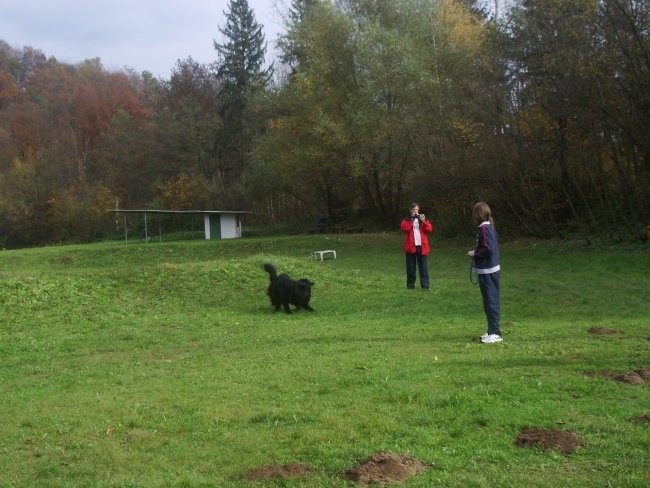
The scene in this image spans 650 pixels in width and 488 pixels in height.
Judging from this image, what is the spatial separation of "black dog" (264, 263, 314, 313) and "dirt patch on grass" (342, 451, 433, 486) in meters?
9.75

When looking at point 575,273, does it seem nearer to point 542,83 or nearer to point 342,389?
point 542,83

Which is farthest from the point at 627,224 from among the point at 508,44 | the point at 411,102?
the point at 411,102

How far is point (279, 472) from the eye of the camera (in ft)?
15.0

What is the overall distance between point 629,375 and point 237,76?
58.7 metres

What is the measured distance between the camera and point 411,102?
33969 millimetres

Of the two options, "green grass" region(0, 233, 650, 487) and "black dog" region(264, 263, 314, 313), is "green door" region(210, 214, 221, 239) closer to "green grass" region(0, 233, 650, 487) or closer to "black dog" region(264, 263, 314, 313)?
"green grass" region(0, 233, 650, 487)

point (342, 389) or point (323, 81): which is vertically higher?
point (323, 81)

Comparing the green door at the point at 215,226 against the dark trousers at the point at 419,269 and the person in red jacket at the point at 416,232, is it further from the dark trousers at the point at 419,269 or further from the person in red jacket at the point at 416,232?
the person in red jacket at the point at 416,232

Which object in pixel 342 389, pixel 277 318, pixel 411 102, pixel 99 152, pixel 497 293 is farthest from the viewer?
pixel 99 152

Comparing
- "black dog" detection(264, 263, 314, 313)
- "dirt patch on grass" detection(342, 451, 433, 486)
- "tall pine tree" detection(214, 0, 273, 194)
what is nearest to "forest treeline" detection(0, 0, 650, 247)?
"tall pine tree" detection(214, 0, 273, 194)

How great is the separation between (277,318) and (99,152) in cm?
6047

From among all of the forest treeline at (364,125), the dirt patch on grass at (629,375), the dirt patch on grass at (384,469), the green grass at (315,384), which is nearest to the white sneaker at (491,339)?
the green grass at (315,384)

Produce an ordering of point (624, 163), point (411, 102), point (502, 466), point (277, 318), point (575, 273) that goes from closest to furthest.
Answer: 1. point (502, 466)
2. point (277, 318)
3. point (575, 273)
4. point (624, 163)
5. point (411, 102)

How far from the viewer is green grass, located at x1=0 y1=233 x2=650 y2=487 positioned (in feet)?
15.7
